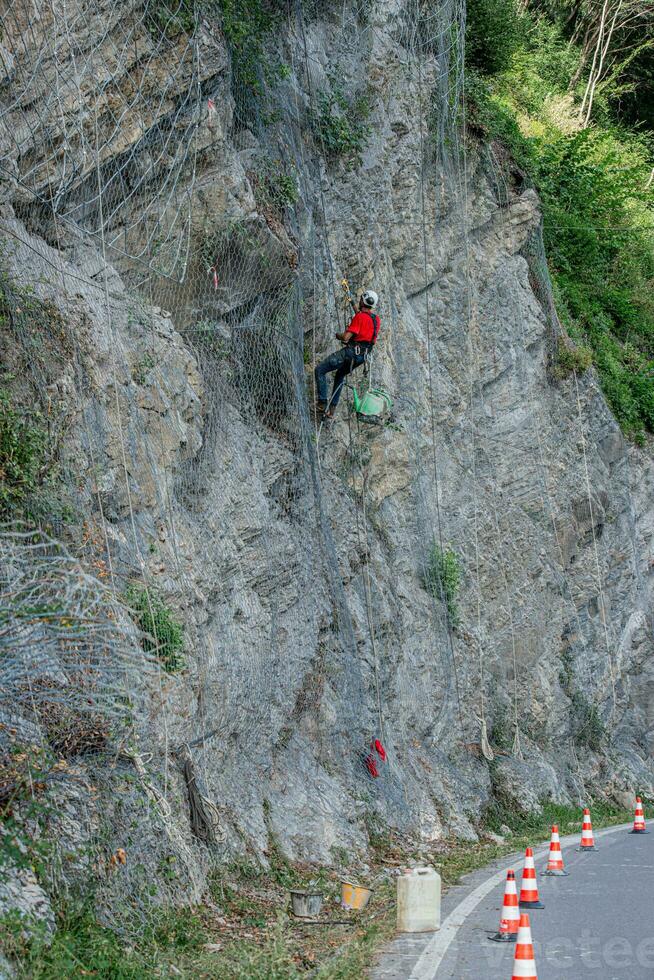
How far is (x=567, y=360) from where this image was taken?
72.3ft

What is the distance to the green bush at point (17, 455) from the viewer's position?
25.2 feet

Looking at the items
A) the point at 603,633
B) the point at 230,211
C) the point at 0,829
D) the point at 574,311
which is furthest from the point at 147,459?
the point at 574,311

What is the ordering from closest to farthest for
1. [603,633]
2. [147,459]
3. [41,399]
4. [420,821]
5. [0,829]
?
1. [0,829]
2. [41,399]
3. [147,459]
4. [420,821]
5. [603,633]

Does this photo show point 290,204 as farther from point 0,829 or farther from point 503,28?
point 503,28

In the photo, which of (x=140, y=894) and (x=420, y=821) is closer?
(x=140, y=894)

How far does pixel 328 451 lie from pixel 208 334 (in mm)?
3543

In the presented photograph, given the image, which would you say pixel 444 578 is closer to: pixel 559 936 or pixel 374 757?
pixel 374 757

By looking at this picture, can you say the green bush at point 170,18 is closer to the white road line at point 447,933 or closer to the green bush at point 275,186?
the green bush at point 275,186

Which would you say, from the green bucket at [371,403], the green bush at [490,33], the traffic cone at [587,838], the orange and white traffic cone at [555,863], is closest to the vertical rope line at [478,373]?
the traffic cone at [587,838]

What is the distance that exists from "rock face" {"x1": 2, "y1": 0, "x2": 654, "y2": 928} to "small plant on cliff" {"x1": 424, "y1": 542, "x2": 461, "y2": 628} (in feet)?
0.78

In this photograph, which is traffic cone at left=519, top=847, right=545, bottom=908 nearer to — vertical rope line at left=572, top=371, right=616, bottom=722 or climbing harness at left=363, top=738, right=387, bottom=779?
climbing harness at left=363, top=738, right=387, bottom=779

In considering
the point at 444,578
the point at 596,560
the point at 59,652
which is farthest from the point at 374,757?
the point at 596,560

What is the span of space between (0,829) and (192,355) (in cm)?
565

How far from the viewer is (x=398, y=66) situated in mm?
16328
